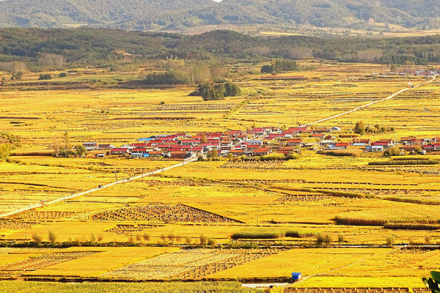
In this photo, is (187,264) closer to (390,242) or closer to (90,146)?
(390,242)

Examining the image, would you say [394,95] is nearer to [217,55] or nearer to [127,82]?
[127,82]

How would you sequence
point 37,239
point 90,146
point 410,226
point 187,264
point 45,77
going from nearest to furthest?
point 187,264
point 37,239
point 410,226
point 90,146
point 45,77

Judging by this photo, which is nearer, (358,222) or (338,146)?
(358,222)

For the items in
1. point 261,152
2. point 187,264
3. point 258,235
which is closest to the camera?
point 187,264

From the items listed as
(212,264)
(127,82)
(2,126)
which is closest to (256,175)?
(212,264)

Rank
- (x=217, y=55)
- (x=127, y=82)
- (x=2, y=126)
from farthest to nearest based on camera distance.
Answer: (x=217, y=55)
(x=127, y=82)
(x=2, y=126)

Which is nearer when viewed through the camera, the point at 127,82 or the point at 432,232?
the point at 432,232

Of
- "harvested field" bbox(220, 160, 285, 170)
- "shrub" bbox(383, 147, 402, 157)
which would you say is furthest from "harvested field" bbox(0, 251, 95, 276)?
"shrub" bbox(383, 147, 402, 157)

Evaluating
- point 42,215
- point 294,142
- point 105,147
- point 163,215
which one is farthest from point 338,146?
point 42,215

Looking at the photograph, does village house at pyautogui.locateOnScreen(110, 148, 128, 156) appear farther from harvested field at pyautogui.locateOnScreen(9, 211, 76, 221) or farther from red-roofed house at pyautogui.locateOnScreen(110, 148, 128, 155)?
harvested field at pyautogui.locateOnScreen(9, 211, 76, 221)
